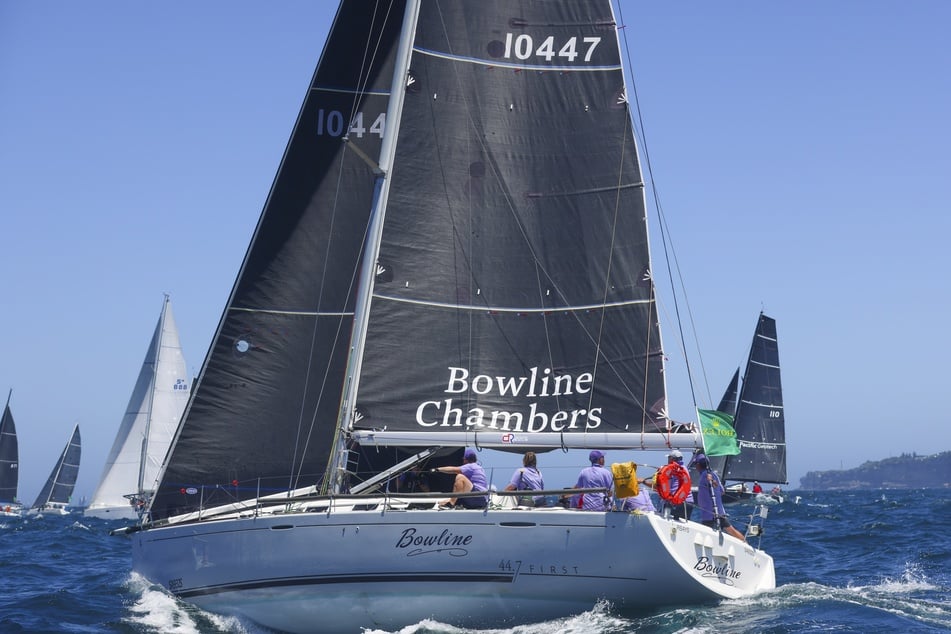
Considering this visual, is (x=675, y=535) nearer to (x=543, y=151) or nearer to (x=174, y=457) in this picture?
(x=543, y=151)

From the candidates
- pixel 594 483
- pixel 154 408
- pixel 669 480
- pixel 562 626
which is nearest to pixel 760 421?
pixel 154 408

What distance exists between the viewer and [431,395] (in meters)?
13.8

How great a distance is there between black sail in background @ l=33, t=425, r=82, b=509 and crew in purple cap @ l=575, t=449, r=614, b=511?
56.7 m

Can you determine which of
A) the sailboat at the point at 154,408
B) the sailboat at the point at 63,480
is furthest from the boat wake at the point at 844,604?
the sailboat at the point at 63,480

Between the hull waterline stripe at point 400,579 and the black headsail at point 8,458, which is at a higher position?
the black headsail at point 8,458

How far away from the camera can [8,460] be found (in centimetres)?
6338

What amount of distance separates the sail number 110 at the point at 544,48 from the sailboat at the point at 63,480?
5560 centimetres

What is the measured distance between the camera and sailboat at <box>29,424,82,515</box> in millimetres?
64188

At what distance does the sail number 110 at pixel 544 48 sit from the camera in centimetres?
1453

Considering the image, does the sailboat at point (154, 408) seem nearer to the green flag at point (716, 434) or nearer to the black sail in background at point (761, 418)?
the black sail in background at point (761, 418)

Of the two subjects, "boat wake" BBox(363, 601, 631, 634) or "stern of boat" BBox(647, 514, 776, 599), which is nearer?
"boat wake" BBox(363, 601, 631, 634)

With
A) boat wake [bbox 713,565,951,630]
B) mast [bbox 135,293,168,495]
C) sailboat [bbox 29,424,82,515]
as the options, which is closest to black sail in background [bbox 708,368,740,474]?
mast [bbox 135,293,168,495]

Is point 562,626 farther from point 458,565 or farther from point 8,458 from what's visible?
point 8,458

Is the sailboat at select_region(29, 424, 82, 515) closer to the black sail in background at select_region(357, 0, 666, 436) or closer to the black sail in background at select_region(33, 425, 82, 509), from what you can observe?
the black sail in background at select_region(33, 425, 82, 509)
